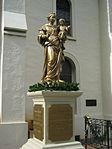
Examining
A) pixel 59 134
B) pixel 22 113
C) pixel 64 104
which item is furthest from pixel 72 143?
pixel 22 113

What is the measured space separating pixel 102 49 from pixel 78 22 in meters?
2.03

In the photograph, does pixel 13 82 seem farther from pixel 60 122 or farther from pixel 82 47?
pixel 82 47

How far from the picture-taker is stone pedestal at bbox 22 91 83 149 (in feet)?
20.8

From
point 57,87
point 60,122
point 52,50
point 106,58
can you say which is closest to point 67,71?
point 106,58

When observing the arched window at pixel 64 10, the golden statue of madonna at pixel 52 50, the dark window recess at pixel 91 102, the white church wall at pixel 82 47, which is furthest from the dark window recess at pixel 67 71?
the golden statue of madonna at pixel 52 50

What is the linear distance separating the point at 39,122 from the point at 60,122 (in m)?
0.61

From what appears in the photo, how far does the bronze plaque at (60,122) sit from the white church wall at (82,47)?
515 cm

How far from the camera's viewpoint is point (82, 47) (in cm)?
1327

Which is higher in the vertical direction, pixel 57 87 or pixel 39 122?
pixel 57 87

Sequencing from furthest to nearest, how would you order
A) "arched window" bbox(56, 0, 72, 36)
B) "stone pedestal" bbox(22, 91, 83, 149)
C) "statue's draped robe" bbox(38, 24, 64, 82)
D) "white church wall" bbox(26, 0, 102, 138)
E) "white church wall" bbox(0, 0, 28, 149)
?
"arched window" bbox(56, 0, 72, 36) < "white church wall" bbox(26, 0, 102, 138) < "white church wall" bbox(0, 0, 28, 149) < "statue's draped robe" bbox(38, 24, 64, 82) < "stone pedestal" bbox(22, 91, 83, 149)

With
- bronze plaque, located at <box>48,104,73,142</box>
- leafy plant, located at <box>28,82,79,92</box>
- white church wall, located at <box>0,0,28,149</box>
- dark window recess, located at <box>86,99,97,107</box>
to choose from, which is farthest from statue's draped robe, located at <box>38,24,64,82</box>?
dark window recess, located at <box>86,99,97,107</box>

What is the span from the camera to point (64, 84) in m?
6.69

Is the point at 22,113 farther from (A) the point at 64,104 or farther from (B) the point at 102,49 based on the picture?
(B) the point at 102,49

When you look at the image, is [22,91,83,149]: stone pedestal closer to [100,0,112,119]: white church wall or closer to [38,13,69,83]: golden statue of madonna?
Result: [38,13,69,83]: golden statue of madonna
